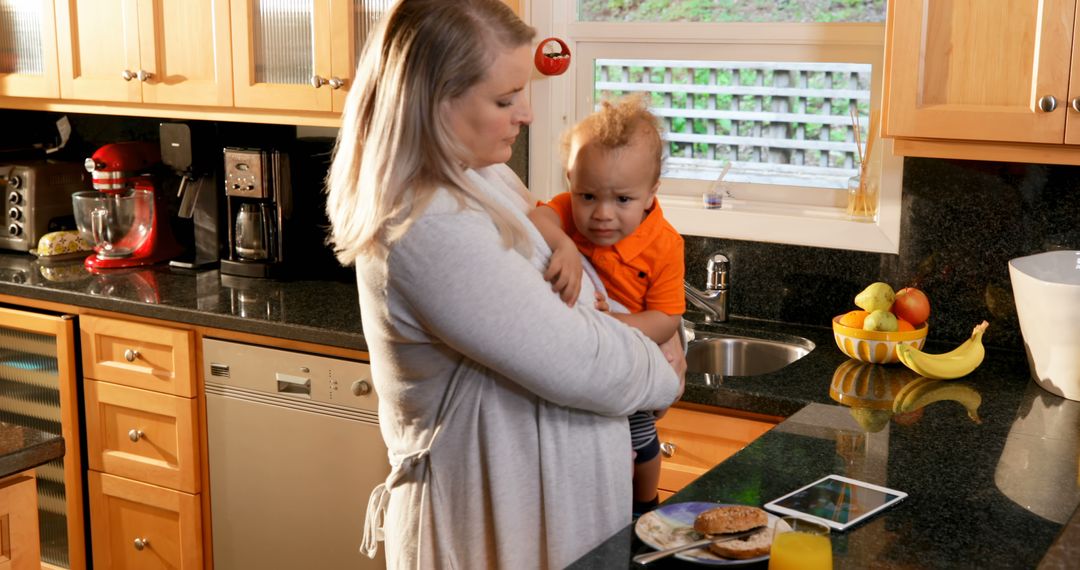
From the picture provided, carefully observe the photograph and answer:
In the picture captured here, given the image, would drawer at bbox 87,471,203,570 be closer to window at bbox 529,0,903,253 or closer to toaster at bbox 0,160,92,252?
toaster at bbox 0,160,92,252

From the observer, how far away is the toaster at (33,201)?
3.40m

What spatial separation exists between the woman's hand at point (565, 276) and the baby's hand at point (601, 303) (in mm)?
151

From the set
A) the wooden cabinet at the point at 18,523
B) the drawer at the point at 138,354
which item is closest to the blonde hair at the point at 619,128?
the wooden cabinet at the point at 18,523

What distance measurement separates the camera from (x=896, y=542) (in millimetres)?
1410

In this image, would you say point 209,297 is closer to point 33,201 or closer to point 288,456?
point 288,456

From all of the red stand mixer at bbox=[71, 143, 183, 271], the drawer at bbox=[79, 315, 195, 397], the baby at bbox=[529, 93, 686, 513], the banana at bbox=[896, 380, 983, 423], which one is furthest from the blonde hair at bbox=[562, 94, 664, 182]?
the red stand mixer at bbox=[71, 143, 183, 271]

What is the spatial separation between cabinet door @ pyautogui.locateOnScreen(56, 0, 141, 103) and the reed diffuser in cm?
188

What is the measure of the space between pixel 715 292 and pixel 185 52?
1511 mm

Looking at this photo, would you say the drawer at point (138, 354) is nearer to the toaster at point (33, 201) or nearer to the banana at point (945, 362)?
the toaster at point (33, 201)

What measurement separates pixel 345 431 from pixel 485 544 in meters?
1.12

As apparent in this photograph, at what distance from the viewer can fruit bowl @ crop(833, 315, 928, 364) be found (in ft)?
7.77

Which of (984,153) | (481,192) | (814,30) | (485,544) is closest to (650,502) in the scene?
(485,544)

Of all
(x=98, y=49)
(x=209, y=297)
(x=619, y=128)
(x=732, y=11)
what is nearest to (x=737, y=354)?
(x=732, y=11)

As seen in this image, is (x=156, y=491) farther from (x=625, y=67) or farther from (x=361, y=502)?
(x=625, y=67)
